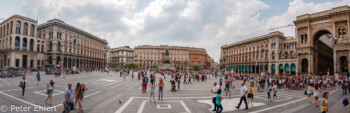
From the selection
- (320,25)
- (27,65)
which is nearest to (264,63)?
(320,25)

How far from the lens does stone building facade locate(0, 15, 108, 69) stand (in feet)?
160

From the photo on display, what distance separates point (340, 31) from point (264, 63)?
29.4 m

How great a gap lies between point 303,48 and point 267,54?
2216 cm

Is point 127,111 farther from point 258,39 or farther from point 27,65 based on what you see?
point 258,39

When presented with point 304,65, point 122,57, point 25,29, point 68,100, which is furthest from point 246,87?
point 122,57

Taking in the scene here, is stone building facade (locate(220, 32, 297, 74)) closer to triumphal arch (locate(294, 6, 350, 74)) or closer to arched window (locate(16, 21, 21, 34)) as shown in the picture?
triumphal arch (locate(294, 6, 350, 74))

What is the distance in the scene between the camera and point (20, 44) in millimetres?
49500

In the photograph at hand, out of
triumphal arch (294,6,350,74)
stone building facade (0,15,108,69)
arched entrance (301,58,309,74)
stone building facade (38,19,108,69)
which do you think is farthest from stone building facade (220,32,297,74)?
stone building facade (0,15,108,69)

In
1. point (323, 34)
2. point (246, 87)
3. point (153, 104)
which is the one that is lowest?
point (153, 104)

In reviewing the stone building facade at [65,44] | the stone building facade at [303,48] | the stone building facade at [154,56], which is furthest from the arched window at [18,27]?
the stone building facade at [303,48]

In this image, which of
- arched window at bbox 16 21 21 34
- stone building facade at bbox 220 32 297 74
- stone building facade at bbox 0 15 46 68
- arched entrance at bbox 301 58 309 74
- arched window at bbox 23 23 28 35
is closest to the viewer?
arched entrance at bbox 301 58 309 74

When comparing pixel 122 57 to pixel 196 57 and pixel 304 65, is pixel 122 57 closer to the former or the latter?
pixel 196 57

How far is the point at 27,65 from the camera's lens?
50.9 m

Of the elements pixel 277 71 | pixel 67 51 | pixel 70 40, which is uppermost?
pixel 70 40
